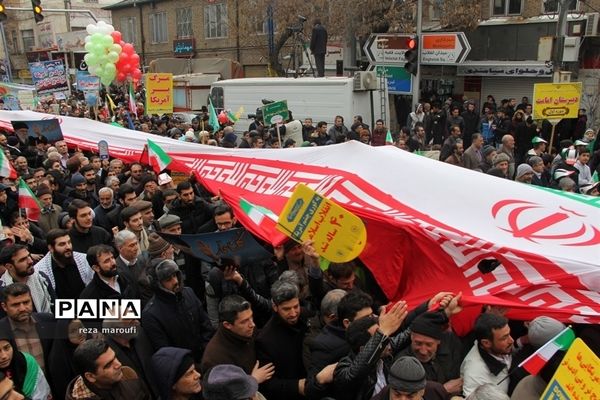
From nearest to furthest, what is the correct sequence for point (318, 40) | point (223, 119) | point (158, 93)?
1. point (158, 93)
2. point (223, 119)
3. point (318, 40)

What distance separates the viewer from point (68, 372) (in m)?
3.66

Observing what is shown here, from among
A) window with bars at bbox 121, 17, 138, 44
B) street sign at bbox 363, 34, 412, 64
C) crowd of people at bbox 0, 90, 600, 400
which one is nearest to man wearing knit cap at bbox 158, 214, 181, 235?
crowd of people at bbox 0, 90, 600, 400

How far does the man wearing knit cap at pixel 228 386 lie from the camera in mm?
2842

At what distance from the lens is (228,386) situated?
112 inches

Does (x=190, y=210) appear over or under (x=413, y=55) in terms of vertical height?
under

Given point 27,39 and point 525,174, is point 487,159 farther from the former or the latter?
point 27,39

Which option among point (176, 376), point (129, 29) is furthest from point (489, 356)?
point (129, 29)

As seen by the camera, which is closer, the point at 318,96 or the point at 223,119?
the point at 318,96

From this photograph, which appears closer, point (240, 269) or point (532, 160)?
point (240, 269)

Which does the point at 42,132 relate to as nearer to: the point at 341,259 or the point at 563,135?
the point at 341,259

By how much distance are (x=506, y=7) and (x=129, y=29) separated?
1045 inches

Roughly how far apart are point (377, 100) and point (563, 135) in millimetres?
4561

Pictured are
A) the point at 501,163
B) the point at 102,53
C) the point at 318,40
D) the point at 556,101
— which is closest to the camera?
the point at 501,163

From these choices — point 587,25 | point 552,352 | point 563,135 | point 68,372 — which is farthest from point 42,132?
point 587,25
